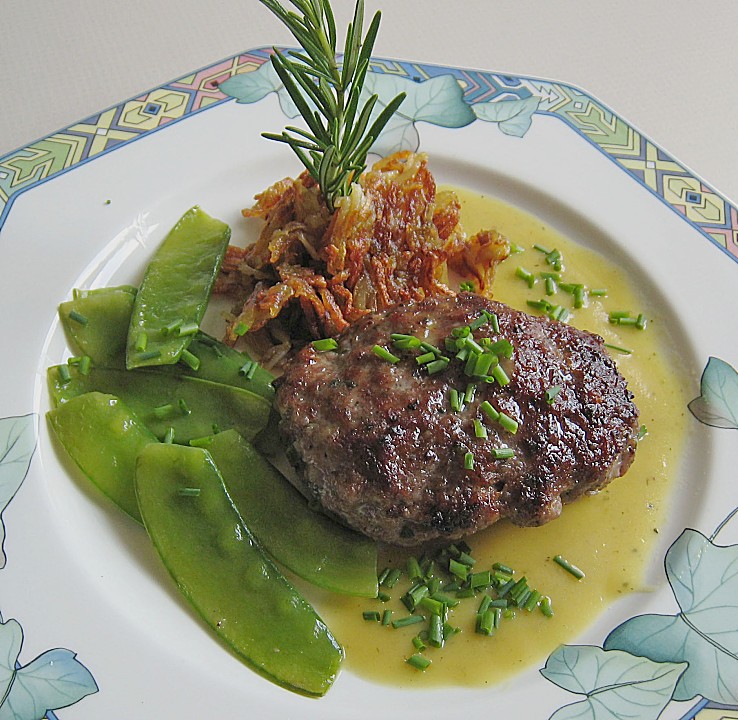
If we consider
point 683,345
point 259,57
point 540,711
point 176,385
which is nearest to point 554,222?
point 683,345

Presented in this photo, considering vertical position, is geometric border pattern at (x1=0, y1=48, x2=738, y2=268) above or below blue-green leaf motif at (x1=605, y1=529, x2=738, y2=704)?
above

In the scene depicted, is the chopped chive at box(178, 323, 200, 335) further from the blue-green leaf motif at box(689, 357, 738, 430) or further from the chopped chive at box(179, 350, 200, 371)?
the blue-green leaf motif at box(689, 357, 738, 430)

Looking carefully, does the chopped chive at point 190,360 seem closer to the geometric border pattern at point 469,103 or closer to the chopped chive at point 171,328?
the chopped chive at point 171,328

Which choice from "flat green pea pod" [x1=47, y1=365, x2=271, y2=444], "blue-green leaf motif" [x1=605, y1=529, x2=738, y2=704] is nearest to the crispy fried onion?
"flat green pea pod" [x1=47, y1=365, x2=271, y2=444]

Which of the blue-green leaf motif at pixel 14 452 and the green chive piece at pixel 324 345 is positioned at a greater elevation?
the green chive piece at pixel 324 345

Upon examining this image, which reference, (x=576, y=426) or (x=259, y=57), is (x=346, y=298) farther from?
(x=259, y=57)

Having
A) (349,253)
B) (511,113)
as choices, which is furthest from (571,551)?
(511,113)

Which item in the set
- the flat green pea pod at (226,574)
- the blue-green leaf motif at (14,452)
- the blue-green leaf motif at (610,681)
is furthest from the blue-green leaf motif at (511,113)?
the blue-green leaf motif at (14,452)
